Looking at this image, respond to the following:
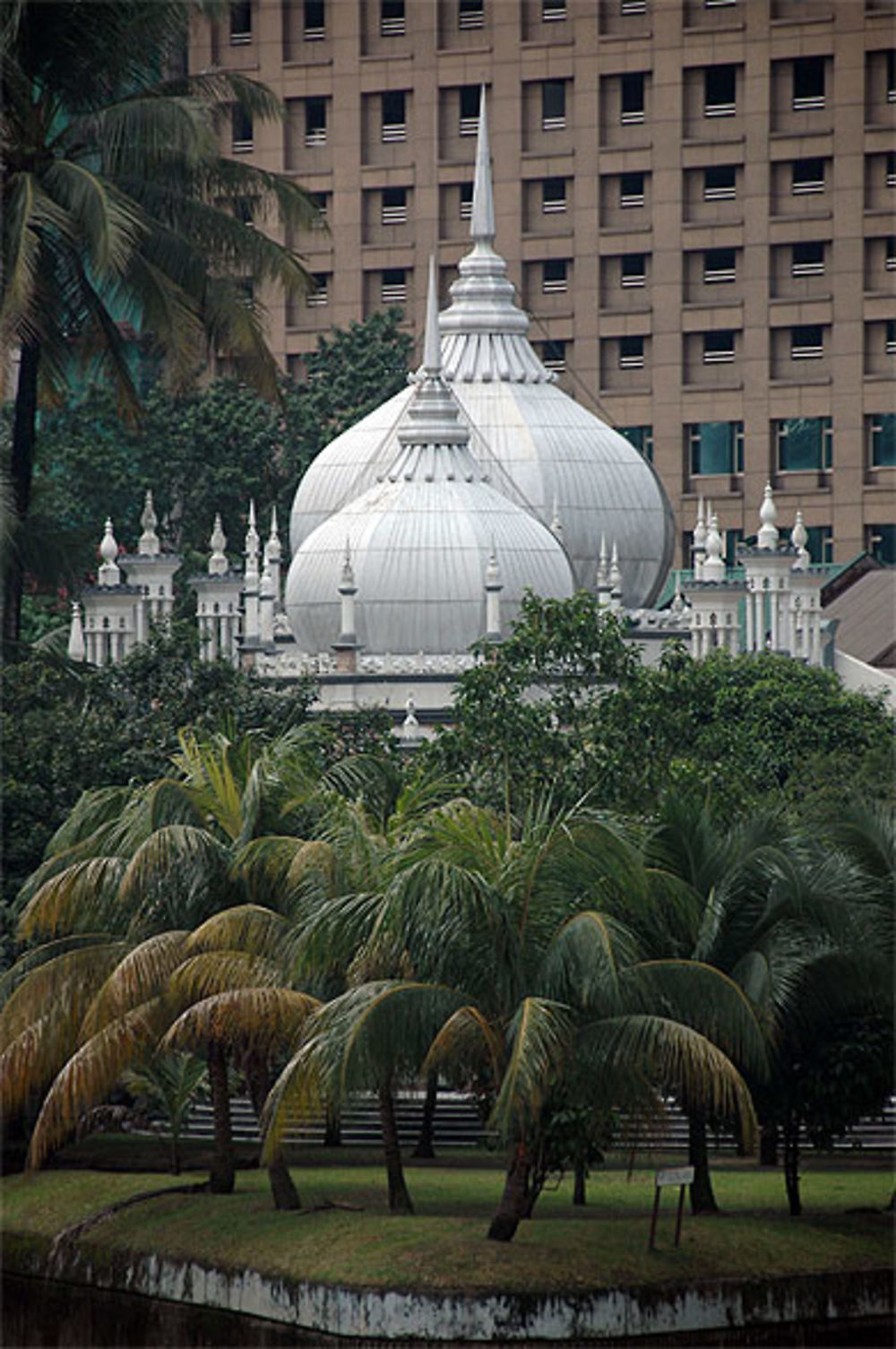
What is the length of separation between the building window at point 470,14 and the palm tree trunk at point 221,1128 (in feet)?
250

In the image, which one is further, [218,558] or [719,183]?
[719,183]

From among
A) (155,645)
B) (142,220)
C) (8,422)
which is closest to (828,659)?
(8,422)

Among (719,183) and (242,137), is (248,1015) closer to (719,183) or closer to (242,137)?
(719,183)

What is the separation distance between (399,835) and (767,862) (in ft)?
12.9

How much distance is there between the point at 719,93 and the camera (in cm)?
10744

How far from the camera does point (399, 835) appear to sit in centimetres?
3672

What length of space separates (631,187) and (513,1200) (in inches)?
3061

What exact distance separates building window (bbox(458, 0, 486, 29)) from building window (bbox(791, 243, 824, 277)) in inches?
463

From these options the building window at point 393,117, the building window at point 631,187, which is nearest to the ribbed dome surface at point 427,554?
the building window at point 631,187

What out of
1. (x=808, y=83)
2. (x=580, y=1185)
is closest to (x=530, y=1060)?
(x=580, y=1185)

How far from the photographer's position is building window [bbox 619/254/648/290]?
108m

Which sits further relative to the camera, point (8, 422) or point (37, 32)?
point (8, 422)

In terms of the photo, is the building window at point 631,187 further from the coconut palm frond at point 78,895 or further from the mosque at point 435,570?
the coconut palm frond at point 78,895

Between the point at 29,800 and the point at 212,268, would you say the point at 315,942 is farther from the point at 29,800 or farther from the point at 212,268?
the point at 212,268
